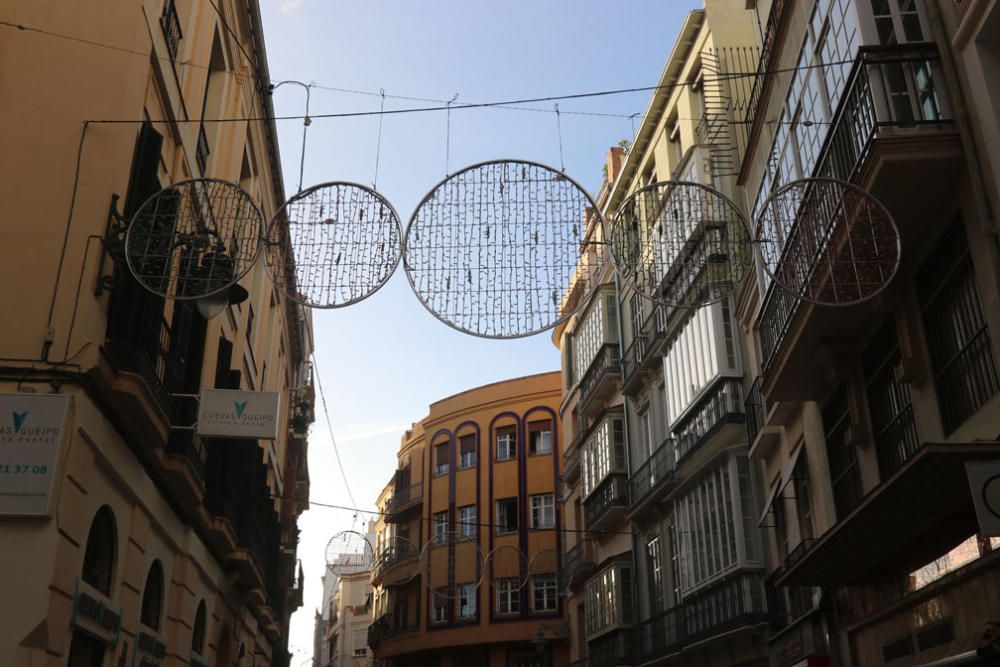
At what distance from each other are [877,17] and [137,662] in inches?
468

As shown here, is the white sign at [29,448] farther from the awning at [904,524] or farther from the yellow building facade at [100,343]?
the awning at [904,524]

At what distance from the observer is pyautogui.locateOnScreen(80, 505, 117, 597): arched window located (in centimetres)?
1105

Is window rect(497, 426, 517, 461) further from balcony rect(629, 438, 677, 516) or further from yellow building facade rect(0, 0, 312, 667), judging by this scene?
yellow building facade rect(0, 0, 312, 667)

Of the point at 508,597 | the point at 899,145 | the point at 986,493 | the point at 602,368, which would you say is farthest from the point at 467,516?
the point at 986,493

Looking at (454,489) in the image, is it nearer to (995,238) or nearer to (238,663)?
(238,663)

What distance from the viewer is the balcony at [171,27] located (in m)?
13.1

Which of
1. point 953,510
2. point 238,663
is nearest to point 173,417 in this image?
point 953,510

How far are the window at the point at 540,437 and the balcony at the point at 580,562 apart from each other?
362 inches

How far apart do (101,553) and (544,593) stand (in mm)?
28718

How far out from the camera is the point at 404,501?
152 ft

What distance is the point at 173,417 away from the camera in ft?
43.3

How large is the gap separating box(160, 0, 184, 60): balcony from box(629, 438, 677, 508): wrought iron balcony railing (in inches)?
531

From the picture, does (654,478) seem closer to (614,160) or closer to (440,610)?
(614,160)

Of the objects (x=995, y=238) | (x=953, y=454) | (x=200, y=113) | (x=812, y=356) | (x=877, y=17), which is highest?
(x=200, y=113)
